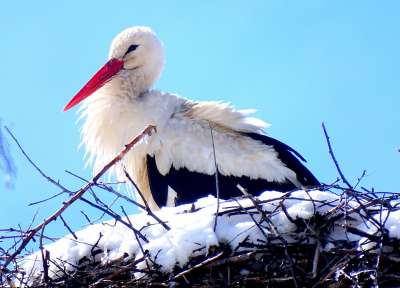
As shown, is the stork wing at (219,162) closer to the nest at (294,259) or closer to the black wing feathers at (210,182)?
the black wing feathers at (210,182)

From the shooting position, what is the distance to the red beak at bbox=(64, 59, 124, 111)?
6301 mm

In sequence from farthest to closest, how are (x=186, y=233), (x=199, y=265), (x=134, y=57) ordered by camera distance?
(x=134, y=57)
(x=186, y=233)
(x=199, y=265)

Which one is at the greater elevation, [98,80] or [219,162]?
[98,80]

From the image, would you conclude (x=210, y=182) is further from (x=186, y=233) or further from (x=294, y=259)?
(x=294, y=259)

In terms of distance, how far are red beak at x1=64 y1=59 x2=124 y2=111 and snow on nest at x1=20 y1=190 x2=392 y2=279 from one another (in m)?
2.18

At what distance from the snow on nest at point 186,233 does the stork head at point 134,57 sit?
2.39m

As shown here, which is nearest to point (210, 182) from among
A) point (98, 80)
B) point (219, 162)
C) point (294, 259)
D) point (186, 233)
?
point (219, 162)

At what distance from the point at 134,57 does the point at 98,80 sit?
11.7 inches

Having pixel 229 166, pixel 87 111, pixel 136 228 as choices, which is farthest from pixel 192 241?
pixel 87 111

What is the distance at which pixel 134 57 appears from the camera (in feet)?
21.5

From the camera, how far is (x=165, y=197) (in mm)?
5879

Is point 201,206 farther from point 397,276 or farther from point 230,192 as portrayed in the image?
point 230,192

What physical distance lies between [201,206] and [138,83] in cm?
241

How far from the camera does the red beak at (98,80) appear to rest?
6.30 m
